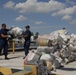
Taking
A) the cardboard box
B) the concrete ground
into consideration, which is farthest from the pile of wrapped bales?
the cardboard box

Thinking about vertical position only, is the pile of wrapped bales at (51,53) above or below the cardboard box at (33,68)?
above

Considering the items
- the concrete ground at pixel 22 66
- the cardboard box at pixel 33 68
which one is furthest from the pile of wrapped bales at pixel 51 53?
the cardboard box at pixel 33 68

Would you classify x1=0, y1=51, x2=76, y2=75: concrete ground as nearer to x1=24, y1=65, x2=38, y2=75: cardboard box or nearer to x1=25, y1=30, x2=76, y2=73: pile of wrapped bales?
x1=25, y1=30, x2=76, y2=73: pile of wrapped bales

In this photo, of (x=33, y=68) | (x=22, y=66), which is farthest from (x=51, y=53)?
(x=33, y=68)

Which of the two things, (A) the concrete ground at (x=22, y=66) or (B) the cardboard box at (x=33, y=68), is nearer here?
(B) the cardboard box at (x=33, y=68)

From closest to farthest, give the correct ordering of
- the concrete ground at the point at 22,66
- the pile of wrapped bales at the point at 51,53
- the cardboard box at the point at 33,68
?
the cardboard box at the point at 33,68
the pile of wrapped bales at the point at 51,53
the concrete ground at the point at 22,66

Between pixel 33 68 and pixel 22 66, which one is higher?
pixel 33 68

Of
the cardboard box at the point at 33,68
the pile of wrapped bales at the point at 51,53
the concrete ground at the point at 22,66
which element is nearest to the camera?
the cardboard box at the point at 33,68

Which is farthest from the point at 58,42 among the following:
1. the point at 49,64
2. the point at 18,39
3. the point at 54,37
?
the point at 18,39

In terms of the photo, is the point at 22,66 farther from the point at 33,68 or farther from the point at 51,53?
the point at 33,68

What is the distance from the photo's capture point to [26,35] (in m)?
10.5

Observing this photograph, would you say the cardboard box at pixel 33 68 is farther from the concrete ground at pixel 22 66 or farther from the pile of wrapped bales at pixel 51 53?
the concrete ground at pixel 22 66

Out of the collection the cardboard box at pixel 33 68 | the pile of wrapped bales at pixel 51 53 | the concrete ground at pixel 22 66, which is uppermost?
the pile of wrapped bales at pixel 51 53

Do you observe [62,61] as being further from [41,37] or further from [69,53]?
[41,37]
